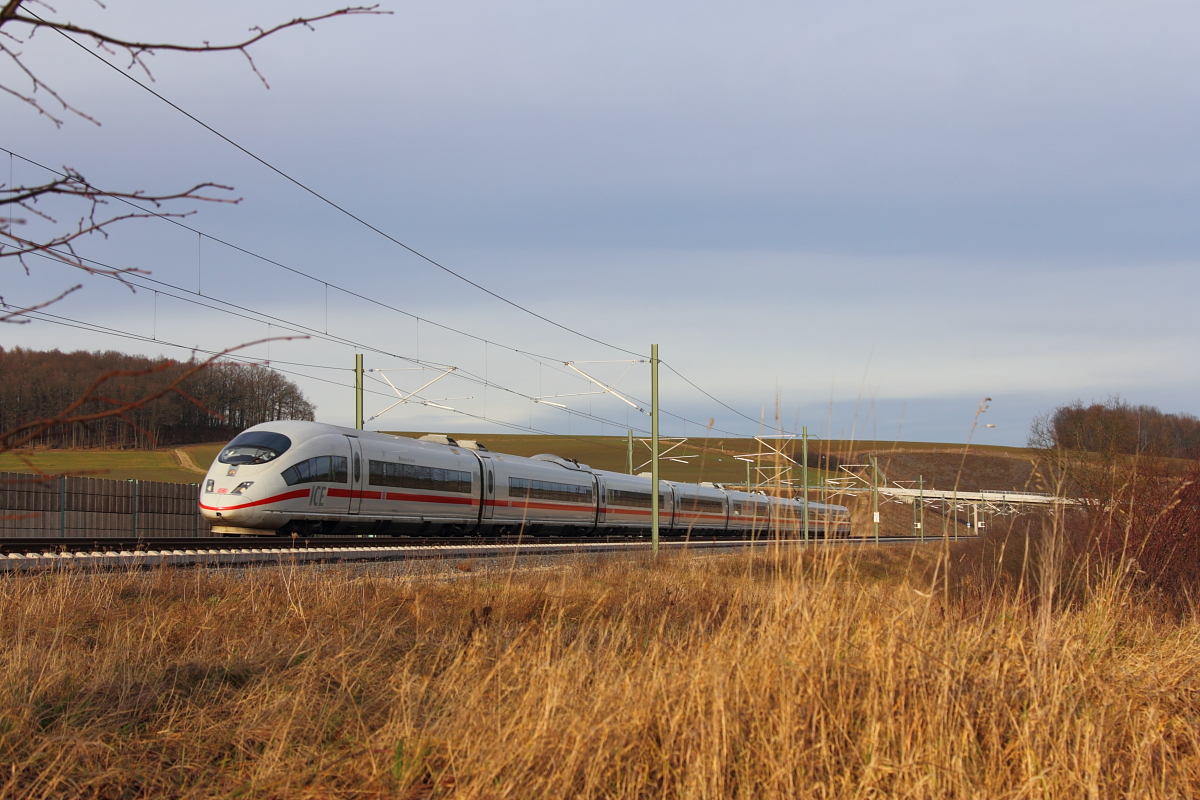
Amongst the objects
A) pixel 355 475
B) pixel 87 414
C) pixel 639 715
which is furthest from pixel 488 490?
pixel 87 414

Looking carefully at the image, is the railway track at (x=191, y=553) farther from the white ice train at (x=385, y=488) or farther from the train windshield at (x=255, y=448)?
the train windshield at (x=255, y=448)

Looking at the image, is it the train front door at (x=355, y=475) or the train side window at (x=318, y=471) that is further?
the train front door at (x=355, y=475)

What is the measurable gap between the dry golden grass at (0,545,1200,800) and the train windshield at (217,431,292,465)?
14712 mm

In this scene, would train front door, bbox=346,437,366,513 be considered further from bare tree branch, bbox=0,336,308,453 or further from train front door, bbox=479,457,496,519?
bare tree branch, bbox=0,336,308,453

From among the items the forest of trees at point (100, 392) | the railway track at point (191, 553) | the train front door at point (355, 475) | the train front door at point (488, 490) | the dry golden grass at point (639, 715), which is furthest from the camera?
the train front door at point (488, 490)

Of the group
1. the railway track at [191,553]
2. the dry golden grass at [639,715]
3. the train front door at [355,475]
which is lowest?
the railway track at [191,553]

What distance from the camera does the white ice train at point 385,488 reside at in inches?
805

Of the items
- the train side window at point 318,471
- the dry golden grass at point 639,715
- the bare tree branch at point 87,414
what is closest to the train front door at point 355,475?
the train side window at point 318,471

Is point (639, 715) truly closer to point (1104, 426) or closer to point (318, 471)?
point (318, 471)

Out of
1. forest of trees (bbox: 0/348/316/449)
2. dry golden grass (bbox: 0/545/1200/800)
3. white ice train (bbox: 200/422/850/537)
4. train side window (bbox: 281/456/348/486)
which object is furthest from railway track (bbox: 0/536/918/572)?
dry golden grass (bbox: 0/545/1200/800)

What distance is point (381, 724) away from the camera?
4.60 metres

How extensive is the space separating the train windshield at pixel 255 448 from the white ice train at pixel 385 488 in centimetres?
2

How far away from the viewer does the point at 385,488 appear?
23.4 m

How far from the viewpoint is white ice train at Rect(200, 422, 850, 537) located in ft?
67.1
